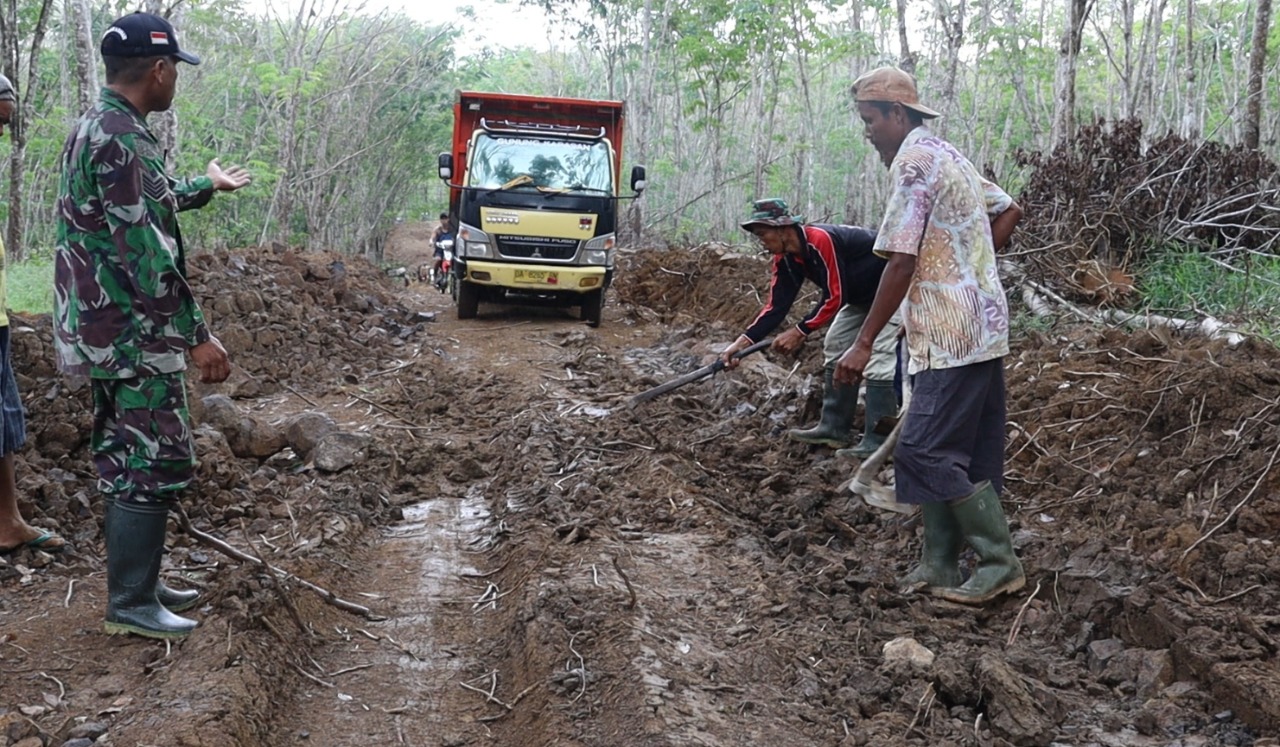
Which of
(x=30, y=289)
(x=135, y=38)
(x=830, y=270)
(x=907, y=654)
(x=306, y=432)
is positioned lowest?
(x=907, y=654)

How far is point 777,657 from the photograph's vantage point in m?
3.68

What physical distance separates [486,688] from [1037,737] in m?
1.84

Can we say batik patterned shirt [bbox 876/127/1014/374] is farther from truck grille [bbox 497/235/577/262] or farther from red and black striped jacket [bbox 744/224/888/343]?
truck grille [bbox 497/235/577/262]

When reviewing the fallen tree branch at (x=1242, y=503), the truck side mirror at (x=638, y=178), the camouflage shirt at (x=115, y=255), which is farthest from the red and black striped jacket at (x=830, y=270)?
the truck side mirror at (x=638, y=178)

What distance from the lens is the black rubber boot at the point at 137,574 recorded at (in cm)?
345

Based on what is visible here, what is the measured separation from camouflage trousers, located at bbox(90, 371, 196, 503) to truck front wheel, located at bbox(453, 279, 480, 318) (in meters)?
9.23

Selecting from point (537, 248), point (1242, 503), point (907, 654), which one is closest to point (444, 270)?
point (537, 248)

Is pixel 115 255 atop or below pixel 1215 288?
atop

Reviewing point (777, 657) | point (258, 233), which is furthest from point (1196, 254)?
point (258, 233)

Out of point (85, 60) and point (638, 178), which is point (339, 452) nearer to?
point (638, 178)

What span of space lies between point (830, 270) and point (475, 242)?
7017mm

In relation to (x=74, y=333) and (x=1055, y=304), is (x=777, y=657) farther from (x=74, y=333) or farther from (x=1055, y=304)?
(x=1055, y=304)

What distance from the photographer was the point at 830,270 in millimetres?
5555

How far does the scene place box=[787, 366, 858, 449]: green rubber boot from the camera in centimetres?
614
